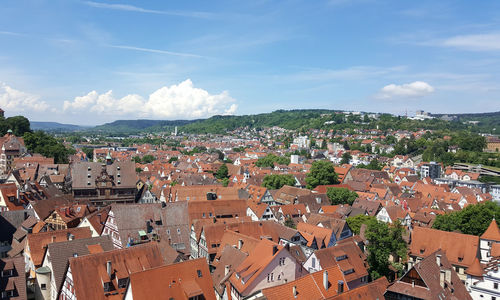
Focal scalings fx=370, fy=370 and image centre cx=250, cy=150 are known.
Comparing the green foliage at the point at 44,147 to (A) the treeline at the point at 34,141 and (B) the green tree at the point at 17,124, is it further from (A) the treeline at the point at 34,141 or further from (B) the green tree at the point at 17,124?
(B) the green tree at the point at 17,124

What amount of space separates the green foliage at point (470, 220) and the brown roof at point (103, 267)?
144ft

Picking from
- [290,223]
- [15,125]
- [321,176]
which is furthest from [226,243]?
[15,125]

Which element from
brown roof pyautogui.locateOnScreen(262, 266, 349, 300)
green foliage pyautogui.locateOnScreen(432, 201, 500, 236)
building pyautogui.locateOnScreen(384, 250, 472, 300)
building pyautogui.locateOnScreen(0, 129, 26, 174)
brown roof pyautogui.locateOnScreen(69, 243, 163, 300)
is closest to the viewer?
brown roof pyautogui.locateOnScreen(262, 266, 349, 300)

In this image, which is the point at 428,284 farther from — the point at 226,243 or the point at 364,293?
the point at 226,243

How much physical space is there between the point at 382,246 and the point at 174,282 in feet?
85.9

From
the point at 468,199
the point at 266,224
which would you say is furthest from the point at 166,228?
the point at 468,199

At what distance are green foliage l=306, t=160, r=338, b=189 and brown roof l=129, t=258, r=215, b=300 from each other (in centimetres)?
7143

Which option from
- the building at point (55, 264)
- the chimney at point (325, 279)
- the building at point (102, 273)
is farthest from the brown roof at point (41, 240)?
the chimney at point (325, 279)

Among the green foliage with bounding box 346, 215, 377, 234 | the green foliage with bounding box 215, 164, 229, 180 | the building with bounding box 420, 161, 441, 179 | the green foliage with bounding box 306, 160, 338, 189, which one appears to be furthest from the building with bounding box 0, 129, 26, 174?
the building with bounding box 420, 161, 441, 179

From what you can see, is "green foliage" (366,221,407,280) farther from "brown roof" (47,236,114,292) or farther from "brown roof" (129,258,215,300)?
"brown roof" (47,236,114,292)

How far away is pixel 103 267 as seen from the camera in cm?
3109

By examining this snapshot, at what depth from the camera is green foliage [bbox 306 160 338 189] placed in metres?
100

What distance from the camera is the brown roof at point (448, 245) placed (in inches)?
1809

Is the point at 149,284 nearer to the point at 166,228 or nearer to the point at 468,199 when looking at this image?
the point at 166,228
